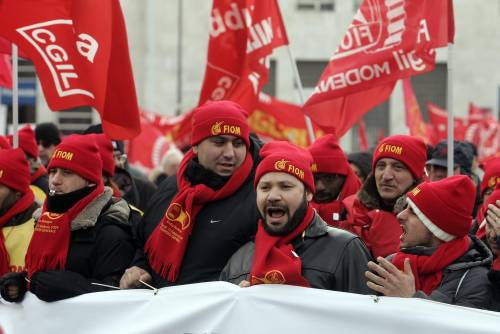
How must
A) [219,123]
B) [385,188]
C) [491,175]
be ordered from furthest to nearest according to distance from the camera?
1. [491,175]
2. [385,188]
3. [219,123]

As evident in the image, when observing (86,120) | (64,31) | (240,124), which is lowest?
(86,120)

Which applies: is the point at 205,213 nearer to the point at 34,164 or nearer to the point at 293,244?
the point at 293,244

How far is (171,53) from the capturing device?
3375 cm

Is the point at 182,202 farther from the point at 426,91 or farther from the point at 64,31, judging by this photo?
the point at 426,91

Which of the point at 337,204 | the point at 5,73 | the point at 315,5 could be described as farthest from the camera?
the point at 315,5

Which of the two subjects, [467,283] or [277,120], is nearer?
[467,283]

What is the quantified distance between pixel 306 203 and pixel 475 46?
96.7ft

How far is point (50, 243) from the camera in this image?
5879 millimetres

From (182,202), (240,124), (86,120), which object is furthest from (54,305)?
(86,120)

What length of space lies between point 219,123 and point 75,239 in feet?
3.30

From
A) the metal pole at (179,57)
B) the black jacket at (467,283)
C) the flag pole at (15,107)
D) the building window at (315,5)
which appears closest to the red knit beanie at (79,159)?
the flag pole at (15,107)

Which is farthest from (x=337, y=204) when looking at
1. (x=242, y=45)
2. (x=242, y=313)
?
(x=242, y=45)

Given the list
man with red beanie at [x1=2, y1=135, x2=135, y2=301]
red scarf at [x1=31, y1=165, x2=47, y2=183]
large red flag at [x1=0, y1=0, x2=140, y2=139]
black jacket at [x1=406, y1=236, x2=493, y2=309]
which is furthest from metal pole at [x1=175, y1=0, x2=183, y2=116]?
black jacket at [x1=406, y1=236, x2=493, y2=309]

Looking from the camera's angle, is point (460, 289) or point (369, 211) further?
point (369, 211)
